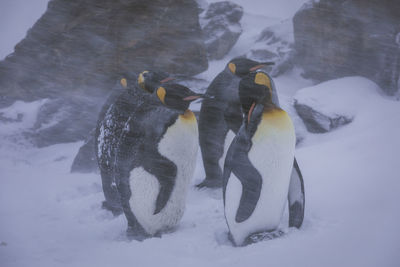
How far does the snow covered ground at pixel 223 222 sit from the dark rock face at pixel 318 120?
20cm

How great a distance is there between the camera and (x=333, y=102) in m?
2.65

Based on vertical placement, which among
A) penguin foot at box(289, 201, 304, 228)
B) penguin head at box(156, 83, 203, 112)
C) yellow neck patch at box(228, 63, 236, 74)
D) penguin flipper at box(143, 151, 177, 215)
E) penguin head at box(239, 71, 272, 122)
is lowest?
penguin foot at box(289, 201, 304, 228)

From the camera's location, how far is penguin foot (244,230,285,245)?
1102 mm

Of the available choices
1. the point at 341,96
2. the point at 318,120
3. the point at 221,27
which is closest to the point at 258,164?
the point at 318,120

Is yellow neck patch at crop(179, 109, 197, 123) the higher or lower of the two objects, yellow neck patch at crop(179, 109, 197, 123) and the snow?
the higher

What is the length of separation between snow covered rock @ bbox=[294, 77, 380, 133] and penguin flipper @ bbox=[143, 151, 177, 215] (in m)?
1.74

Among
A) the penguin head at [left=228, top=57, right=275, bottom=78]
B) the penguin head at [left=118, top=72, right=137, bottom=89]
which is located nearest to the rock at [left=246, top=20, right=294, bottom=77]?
the penguin head at [left=228, top=57, right=275, bottom=78]

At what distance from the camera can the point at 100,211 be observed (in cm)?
170

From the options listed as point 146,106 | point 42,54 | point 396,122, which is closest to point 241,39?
point 42,54

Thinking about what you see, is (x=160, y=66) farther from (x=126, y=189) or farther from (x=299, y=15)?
(x=126, y=189)

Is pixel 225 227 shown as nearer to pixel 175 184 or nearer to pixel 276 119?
pixel 175 184

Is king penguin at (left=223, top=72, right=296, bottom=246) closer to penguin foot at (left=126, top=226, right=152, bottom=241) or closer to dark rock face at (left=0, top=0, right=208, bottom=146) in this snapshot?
penguin foot at (left=126, top=226, right=152, bottom=241)

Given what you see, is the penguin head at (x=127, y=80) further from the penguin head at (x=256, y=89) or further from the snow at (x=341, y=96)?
the snow at (x=341, y=96)

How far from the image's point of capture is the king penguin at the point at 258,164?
1087mm
